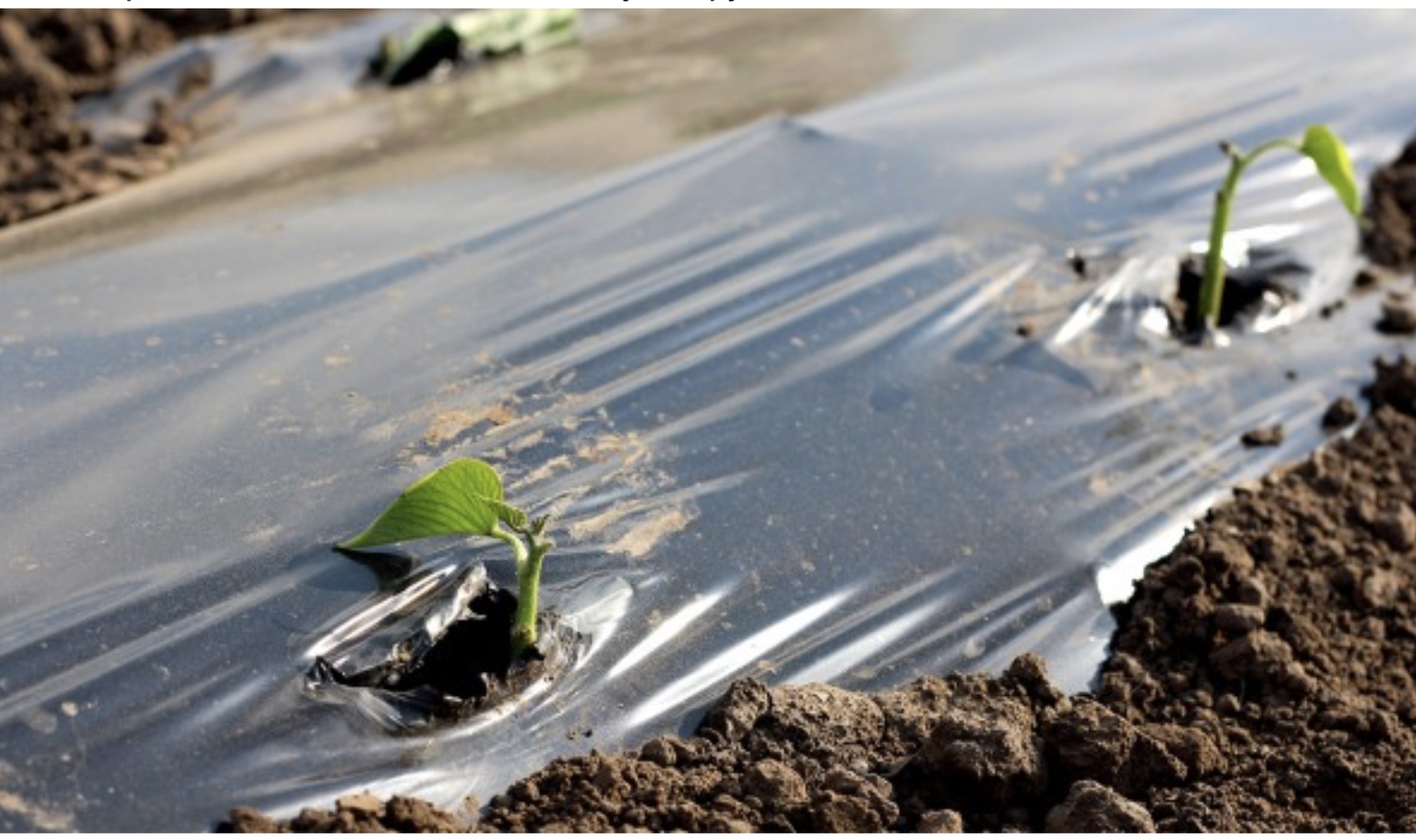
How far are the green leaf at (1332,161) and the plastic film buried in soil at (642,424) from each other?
15.9 inches

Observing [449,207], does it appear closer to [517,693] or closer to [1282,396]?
[517,693]

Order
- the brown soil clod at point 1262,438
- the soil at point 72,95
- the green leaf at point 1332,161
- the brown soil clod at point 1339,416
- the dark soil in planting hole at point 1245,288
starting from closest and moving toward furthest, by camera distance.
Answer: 1. the green leaf at point 1332,161
2. the brown soil clod at point 1262,438
3. the brown soil clod at point 1339,416
4. the dark soil in planting hole at point 1245,288
5. the soil at point 72,95

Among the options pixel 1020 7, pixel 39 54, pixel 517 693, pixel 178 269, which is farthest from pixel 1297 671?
pixel 39 54

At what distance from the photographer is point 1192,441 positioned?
9.70 feet

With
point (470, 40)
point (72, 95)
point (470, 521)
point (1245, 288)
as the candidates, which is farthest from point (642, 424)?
point (72, 95)

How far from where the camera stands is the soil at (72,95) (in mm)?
3789

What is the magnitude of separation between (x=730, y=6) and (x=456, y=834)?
3081 millimetres

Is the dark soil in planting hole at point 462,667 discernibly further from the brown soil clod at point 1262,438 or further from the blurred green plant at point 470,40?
the blurred green plant at point 470,40

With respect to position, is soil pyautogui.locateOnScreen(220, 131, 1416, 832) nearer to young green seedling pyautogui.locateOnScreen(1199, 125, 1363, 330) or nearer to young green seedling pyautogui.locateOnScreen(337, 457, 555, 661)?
young green seedling pyautogui.locateOnScreen(337, 457, 555, 661)

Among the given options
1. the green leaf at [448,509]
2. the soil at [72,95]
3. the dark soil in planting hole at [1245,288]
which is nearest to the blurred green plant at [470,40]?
the soil at [72,95]

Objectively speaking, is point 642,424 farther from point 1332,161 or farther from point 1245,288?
point 1245,288

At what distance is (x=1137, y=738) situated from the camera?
2.23 m

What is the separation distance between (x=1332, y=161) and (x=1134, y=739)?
117cm

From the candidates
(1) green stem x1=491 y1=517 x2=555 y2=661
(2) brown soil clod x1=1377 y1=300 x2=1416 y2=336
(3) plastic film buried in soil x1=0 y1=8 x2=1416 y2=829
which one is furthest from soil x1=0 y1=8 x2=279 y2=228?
(2) brown soil clod x1=1377 y1=300 x2=1416 y2=336
